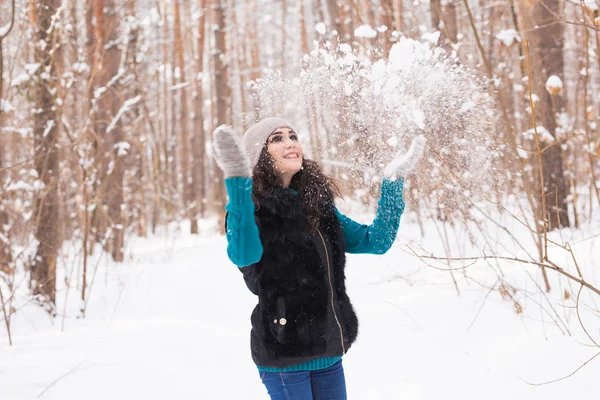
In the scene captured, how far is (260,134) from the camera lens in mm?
1904

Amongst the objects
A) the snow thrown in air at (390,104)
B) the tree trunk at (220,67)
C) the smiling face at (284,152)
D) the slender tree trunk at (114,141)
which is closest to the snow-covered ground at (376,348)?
the snow thrown in air at (390,104)

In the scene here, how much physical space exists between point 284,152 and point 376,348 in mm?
2419

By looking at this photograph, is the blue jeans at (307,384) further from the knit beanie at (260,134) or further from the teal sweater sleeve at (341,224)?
the knit beanie at (260,134)

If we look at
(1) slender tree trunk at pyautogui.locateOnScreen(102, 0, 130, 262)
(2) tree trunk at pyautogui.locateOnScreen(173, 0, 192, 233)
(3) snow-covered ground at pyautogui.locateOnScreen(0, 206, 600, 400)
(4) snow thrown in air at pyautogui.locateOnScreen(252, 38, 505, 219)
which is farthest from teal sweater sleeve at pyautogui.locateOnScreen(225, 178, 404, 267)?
(2) tree trunk at pyautogui.locateOnScreen(173, 0, 192, 233)

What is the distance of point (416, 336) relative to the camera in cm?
378

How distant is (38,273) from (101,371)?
2402mm

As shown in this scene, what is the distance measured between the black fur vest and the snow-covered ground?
1118 mm

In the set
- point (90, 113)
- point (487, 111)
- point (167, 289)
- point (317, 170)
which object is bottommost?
point (167, 289)

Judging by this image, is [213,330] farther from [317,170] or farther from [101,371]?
[317,170]

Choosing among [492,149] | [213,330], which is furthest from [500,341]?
[213,330]

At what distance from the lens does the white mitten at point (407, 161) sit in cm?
178

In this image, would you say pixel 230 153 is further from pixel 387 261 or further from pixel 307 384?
pixel 387 261

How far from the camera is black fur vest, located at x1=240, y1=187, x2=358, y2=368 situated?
1646 millimetres

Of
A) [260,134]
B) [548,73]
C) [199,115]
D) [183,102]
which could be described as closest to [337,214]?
[260,134]
